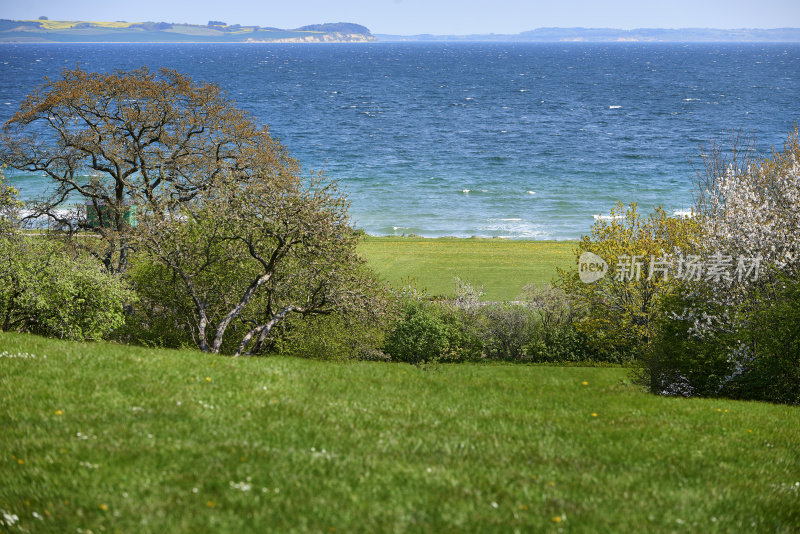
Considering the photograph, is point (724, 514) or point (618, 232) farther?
point (618, 232)

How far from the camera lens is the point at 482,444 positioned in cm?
1208

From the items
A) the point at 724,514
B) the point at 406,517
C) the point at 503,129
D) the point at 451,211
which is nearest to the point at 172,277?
the point at 406,517

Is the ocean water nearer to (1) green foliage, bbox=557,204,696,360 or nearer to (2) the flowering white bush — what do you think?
(1) green foliage, bbox=557,204,696,360

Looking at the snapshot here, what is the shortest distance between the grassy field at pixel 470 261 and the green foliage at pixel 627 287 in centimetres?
585

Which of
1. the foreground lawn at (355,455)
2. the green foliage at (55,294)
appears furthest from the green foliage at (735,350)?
the green foliage at (55,294)

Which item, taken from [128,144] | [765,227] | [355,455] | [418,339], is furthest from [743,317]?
[128,144]

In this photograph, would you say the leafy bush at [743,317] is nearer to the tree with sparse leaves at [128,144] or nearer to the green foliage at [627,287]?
the green foliage at [627,287]

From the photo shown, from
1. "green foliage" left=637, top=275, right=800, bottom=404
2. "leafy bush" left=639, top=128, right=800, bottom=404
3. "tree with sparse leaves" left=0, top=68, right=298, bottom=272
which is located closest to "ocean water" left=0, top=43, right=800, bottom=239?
"tree with sparse leaves" left=0, top=68, right=298, bottom=272

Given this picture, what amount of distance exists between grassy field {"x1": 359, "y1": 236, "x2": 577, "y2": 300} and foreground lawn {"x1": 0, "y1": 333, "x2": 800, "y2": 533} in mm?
31475

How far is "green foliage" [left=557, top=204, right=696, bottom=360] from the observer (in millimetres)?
38875

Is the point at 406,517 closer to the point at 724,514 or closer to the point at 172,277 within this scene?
the point at 724,514

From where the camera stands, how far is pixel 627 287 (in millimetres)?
38875

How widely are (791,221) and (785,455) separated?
1676cm

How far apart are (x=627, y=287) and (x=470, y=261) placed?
20327 millimetres
